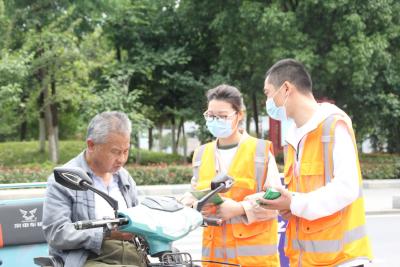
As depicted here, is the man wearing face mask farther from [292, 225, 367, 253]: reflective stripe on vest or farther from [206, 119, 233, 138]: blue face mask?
[206, 119, 233, 138]: blue face mask

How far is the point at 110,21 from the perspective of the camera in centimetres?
2198

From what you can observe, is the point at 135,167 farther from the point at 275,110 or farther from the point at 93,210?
the point at 93,210

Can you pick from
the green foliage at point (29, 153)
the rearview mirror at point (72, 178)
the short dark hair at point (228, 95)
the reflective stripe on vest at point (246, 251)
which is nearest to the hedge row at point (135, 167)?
the green foliage at point (29, 153)

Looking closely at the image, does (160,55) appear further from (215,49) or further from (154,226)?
(154,226)

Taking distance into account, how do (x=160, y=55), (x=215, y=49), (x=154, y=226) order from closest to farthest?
1. (x=154, y=226)
2. (x=160, y=55)
3. (x=215, y=49)

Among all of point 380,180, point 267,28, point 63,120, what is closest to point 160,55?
point 267,28

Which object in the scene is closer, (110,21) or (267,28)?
(267,28)

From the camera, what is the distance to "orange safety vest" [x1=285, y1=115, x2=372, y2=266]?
283 centimetres

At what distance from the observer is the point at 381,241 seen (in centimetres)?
966

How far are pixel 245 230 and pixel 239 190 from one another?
23 cm

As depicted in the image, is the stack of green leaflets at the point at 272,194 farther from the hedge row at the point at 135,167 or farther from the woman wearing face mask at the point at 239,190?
the hedge row at the point at 135,167

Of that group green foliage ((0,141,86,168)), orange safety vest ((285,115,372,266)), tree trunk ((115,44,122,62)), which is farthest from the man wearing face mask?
tree trunk ((115,44,122,62))

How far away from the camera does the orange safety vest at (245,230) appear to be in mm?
3555

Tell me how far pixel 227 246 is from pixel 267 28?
1455cm
